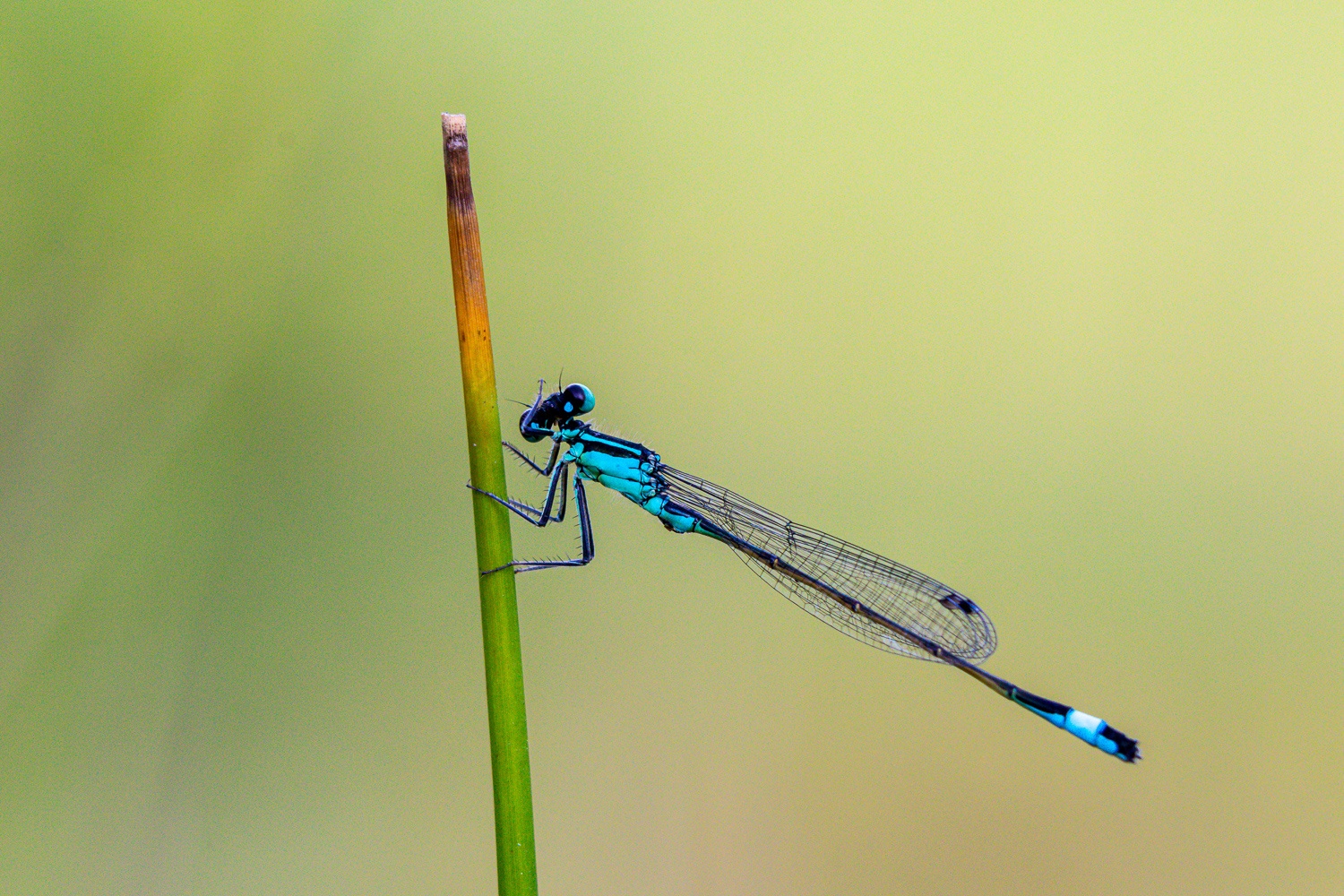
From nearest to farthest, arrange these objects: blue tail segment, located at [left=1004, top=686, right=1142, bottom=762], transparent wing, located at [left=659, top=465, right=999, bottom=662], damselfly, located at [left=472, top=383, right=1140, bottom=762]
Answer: blue tail segment, located at [left=1004, top=686, right=1142, bottom=762]
damselfly, located at [left=472, top=383, right=1140, bottom=762]
transparent wing, located at [left=659, top=465, right=999, bottom=662]

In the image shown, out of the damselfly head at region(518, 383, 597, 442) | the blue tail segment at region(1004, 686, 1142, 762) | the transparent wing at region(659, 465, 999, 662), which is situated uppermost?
the damselfly head at region(518, 383, 597, 442)

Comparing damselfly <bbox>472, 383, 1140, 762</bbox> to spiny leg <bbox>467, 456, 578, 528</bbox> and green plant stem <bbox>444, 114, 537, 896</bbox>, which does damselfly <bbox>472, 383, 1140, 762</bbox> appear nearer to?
spiny leg <bbox>467, 456, 578, 528</bbox>

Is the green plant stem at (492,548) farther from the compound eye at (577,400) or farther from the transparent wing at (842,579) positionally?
the transparent wing at (842,579)

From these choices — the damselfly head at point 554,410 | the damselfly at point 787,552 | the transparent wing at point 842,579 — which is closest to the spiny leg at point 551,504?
the damselfly at point 787,552

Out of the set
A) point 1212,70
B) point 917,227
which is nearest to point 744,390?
point 917,227

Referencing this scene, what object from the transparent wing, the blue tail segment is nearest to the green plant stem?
the transparent wing

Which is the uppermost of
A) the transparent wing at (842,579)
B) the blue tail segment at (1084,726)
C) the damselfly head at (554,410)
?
the damselfly head at (554,410)
